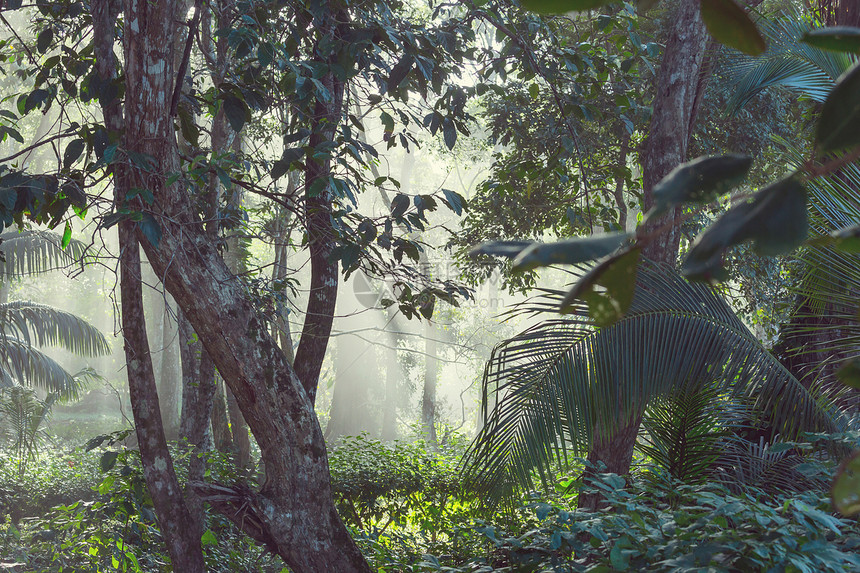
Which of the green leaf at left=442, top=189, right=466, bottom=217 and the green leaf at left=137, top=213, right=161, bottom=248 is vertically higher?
the green leaf at left=442, top=189, right=466, bottom=217

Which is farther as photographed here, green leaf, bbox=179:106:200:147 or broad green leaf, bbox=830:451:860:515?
green leaf, bbox=179:106:200:147

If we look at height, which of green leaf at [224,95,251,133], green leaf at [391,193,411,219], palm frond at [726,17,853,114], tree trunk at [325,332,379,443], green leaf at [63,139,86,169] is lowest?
tree trunk at [325,332,379,443]

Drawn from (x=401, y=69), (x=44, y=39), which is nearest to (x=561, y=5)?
(x=401, y=69)

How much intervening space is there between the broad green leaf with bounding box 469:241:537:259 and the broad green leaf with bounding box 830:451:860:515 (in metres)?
0.22

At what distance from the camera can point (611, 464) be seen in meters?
3.84

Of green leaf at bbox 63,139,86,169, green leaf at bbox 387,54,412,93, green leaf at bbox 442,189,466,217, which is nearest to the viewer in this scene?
green leaf at bbox 63,139,86,169

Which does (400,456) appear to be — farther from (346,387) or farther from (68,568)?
(346,387)

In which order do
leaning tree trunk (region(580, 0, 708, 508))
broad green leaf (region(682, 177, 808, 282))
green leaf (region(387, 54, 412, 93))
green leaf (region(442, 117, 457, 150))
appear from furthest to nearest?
1. leaning tree trunk (region(580, 0, 708, 508))
2. green leaf (region(442, 117, 457, 150))
3. green leaf (region(387, 54, 412, 93))
4. broad green leaf (region(682, 177, 808, 282))

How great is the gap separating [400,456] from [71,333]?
5520mm

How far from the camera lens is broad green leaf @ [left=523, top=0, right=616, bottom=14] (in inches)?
14.0

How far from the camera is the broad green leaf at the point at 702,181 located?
0.35 m

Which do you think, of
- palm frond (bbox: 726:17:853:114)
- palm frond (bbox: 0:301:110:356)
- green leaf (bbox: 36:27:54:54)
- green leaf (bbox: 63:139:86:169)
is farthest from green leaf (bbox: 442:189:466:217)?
palm frond (bbox: 0:301:110:356)

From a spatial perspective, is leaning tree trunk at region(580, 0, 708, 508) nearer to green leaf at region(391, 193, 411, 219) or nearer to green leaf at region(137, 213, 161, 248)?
green leaf at region(391, 193, 411, 219)

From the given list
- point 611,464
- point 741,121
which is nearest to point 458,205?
point 611,464
